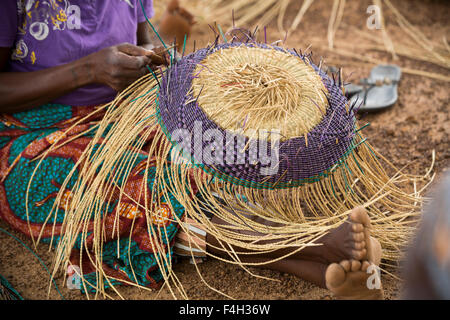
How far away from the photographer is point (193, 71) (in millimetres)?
1139

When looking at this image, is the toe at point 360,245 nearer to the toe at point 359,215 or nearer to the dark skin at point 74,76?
the toe at point 359,215

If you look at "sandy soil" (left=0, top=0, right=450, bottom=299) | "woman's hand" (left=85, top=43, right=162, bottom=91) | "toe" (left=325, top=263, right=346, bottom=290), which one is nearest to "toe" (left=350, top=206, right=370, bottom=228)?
"toe" (left=325, top=263, right=346, bottom=290)

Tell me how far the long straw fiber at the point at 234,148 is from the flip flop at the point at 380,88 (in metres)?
0.81

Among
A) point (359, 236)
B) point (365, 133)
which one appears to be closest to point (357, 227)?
point (359, 236)

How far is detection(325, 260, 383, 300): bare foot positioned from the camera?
97 cm

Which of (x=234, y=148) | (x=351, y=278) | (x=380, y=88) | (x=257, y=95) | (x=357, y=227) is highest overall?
(x=380, y=88)

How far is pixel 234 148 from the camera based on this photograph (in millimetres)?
1037

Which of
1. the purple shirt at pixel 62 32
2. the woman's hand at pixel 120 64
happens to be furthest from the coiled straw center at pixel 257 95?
the purple shirt at pixel 62 32

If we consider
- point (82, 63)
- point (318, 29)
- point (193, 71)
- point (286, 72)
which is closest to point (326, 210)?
point (286, 72)

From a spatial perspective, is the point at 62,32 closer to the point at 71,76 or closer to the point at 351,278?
the point at 71,76

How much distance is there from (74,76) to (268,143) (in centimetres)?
59

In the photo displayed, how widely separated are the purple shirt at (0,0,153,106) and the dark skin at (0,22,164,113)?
1.8 inches
